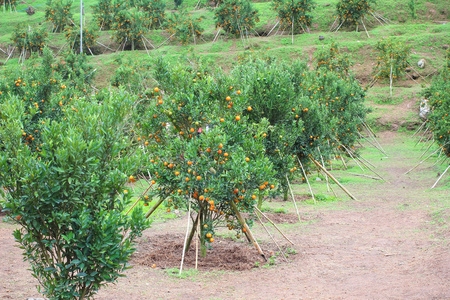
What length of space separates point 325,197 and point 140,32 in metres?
23.0

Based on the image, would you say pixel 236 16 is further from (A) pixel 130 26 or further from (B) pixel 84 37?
(B) pixel 84 37

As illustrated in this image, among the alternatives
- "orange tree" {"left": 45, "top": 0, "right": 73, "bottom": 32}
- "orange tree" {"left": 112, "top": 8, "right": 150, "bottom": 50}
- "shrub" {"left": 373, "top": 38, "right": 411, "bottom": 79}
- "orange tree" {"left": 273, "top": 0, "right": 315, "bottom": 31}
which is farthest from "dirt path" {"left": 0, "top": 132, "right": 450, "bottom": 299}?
"orange tree" {"left": 45, "top": 0, "right": 73, "bottom": 32}

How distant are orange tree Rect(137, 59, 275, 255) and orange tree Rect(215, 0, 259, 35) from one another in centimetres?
2466

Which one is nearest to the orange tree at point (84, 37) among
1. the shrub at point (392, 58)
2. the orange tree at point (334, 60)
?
the orange tree at point (334, 60)

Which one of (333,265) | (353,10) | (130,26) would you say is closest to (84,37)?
(130,26)

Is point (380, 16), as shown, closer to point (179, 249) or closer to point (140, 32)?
point (140, 32)

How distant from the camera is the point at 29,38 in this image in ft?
97.9

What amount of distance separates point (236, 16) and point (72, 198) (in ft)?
93.1

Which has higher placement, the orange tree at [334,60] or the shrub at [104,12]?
the shrub at [104,12]

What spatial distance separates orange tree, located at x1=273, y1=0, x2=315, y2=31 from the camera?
30562mm

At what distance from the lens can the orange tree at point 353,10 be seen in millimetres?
29609

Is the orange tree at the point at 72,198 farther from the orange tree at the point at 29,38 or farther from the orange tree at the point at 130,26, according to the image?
the orange tree at the point at 29,38

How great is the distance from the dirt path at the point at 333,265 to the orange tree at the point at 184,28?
23492 millimetres

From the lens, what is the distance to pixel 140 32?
3041 centimetres
